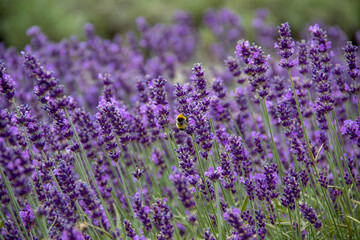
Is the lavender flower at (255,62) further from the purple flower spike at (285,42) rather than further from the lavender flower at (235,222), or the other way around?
the lavender flower at (235,222)

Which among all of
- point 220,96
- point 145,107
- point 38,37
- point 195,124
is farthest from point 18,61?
point 195,124

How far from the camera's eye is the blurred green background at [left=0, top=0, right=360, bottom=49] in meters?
11.8

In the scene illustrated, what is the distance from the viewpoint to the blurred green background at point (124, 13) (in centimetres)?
1180

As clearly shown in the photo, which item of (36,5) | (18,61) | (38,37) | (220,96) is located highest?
(36,5)

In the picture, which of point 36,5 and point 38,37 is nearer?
point 38,37

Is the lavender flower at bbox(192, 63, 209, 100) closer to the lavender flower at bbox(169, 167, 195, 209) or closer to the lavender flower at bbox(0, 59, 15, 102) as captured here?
the lavender flower at bbox(169, 167, 195, 209)

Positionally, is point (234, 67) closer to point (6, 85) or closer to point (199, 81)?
point (199, 81)

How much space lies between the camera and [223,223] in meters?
2.61

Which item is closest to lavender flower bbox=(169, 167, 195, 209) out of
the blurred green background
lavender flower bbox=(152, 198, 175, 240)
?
lavender flower bbox=(152, 198, 175, 240)

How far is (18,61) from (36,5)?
22.7ft

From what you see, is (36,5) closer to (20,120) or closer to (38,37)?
(38,37)

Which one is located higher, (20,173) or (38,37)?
(38,37)

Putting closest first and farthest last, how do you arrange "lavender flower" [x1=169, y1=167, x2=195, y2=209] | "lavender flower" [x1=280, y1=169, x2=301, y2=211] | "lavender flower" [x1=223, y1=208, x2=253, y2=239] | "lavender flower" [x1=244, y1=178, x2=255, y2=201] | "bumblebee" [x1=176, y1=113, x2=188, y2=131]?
"lavender flower" [x1=223, y1=208, x2=253, y2=239]
"lavender flower" [x1=169, y1=167, x2=195, y2=209]
"lavender flower" [x1=280, y1=169, x2=301, y2=211]
"lavender flower" [x1=244, y1=178, x2=255, y2=201]
"bumblebee" [x1=176, y1=113, x2=188, y2=131]

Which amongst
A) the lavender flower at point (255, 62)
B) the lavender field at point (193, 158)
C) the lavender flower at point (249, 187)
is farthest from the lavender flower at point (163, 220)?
the lavender flower at point (255, 62)
